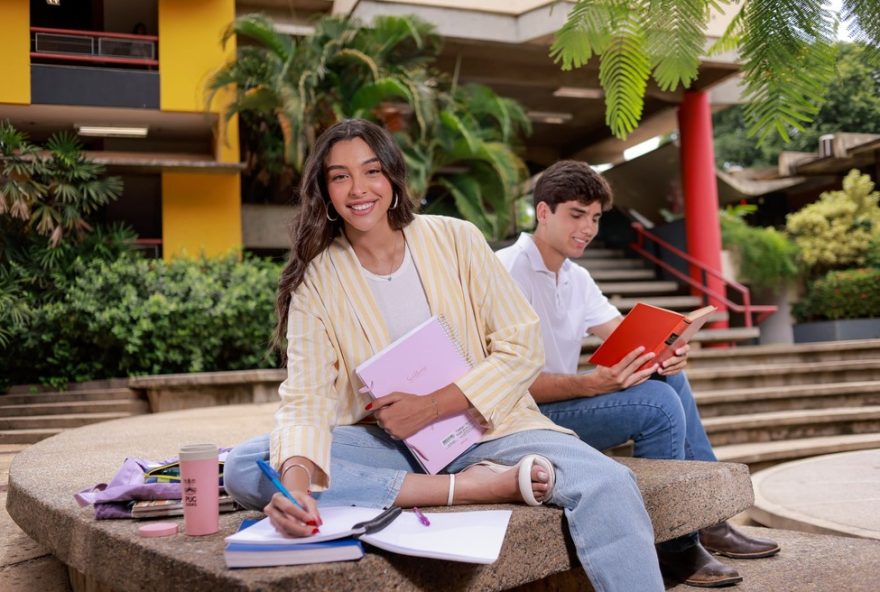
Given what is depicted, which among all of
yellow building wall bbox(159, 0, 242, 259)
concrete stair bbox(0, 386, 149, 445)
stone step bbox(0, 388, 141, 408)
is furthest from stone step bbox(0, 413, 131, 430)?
yellow building wall bbox(159, 0, 242, 259)

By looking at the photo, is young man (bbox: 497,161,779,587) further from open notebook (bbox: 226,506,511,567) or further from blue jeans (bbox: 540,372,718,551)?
open notebook (bbox: 226,506,511,567)

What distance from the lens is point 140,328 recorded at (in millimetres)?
9266

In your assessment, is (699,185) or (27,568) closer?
(27,568)

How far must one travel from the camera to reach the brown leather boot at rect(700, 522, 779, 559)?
2883 millimetres

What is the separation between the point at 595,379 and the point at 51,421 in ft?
23.4

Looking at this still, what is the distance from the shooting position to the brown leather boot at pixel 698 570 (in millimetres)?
2613

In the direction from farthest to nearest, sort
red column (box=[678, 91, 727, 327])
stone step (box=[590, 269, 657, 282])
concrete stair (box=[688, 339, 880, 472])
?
red column (box=[678, 91, 727, 327]) < stone step (box=[590, 269, 657, 282]) < concrete stair (box=[688, 339, 880, 472])

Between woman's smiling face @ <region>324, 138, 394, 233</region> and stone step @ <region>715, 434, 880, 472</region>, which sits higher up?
woman's smiling face @ <region>324, 138, 394, 233</region>

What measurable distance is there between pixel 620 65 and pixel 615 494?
1.02 m

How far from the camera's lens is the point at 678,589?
8.59 ft

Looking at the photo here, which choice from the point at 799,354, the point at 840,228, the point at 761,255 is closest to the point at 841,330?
the point at 761,255

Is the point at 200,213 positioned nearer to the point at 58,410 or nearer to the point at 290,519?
the point at 58,410

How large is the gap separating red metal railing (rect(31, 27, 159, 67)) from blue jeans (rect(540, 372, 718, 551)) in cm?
1170

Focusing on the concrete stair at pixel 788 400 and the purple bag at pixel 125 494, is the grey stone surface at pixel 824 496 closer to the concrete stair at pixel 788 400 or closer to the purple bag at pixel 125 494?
the concrete stair at pixel 788 400
